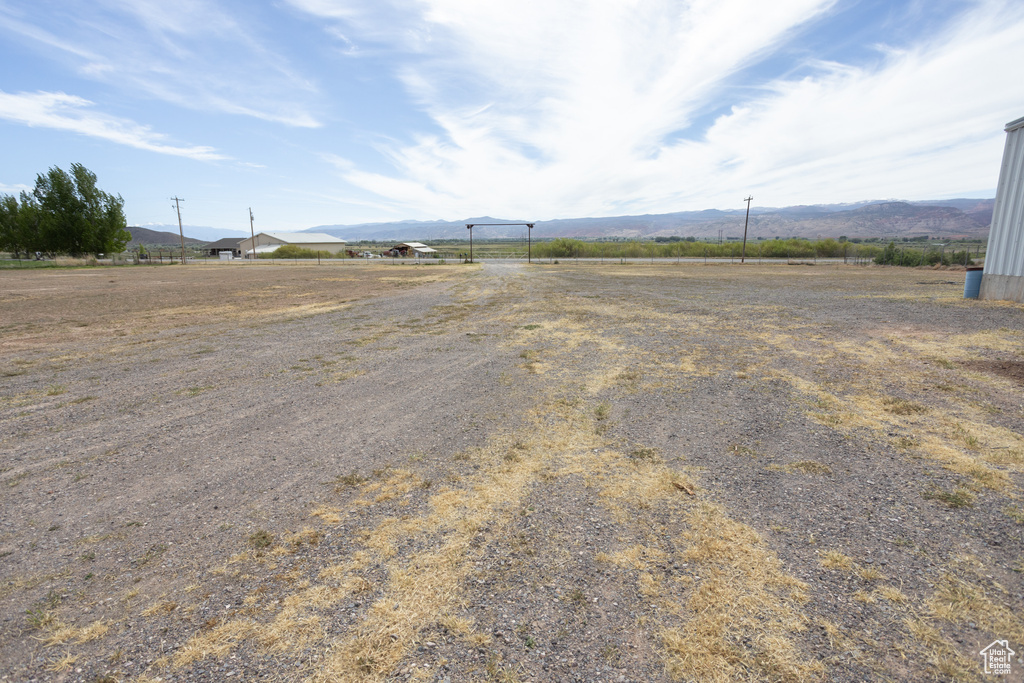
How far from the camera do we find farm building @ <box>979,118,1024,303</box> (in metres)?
13.9

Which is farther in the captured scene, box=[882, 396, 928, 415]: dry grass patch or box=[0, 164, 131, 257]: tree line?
box=[0, 164, 131, 257]: tree line

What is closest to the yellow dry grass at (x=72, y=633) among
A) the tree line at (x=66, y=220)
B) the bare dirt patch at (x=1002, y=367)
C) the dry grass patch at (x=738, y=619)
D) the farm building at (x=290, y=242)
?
the dry grass patch at (x=738, y=619)

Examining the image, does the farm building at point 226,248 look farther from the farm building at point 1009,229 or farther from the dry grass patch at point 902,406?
the dry grass patch at point 902,406

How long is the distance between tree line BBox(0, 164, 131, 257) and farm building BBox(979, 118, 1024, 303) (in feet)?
262

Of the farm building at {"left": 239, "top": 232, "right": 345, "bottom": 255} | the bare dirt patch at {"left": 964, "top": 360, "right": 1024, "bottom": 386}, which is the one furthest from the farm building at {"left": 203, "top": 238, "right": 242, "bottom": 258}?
the bare dirt patch at {"left": 964, "top": 360, "right": 1024, "bottom": 386}

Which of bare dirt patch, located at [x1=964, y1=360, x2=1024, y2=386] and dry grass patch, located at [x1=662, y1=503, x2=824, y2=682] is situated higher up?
bare dirt patch, located at [x1=964, y1=360, x2=1024, y2=386]

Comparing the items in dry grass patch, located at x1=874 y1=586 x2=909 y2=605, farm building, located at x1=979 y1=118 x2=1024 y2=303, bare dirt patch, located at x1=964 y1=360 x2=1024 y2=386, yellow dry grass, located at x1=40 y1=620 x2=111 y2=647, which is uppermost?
farm building, located at x1=979 y1=118 x2=1024 y2=303

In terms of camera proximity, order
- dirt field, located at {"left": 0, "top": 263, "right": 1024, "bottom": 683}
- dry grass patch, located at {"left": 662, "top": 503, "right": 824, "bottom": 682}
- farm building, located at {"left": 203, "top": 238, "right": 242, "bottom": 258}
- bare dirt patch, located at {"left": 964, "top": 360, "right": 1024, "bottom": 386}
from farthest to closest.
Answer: farm building, located at {"left": 203, "top": 238, "right": 242, "bottom": 258} < bare dirt patch, located at {"left": 964, "top": 360, "right": 1024, "bottom": 386} < dirt field, located at {"left": 0, "top": 263, "right": 1024, "bottom": 683} < dry grass patch, located at {"left": 662, "top": 503, "right": 824, "bottom": 682}

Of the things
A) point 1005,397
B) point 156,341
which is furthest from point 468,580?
point 156,341

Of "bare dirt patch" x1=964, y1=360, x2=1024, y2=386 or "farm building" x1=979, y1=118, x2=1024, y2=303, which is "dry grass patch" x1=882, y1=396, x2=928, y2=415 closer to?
"bare dirt patch" x1=964, y1=360, x2=1024, y2=386

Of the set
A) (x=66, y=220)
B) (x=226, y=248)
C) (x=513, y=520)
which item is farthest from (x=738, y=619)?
(x=226, y=248)

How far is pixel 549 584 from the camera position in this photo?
278cm

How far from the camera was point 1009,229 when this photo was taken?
1441 centimetres

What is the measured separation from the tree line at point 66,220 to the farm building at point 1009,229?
79855mm
